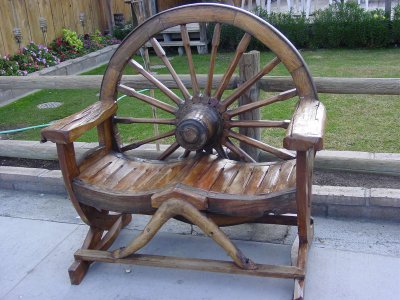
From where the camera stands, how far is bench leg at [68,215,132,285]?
2.50 metres

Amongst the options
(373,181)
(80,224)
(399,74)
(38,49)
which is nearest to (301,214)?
(373,181)

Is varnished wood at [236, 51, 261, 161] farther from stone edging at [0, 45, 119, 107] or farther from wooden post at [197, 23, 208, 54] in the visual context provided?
wooden post at [197, 23, 208, 54]

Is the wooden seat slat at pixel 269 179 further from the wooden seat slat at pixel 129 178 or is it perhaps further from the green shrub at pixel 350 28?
the green shrub at pixel 350 28

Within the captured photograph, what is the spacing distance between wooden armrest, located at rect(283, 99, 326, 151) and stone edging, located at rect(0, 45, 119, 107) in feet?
16.8

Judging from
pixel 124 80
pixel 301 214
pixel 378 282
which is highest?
pixel 124 80

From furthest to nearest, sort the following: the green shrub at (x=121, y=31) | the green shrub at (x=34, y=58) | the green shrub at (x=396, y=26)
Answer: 1. the green shrub at (x=121, y=31)
2. the green shrub at (x=396, y=26)
3. the green shrub at (x=34, y=58)

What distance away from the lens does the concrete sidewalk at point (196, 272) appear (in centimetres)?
236

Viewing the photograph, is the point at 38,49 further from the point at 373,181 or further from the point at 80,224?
the point at 373,181

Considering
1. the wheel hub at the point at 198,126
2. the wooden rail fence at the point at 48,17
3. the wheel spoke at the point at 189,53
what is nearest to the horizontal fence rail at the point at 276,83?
the wheel spoke at the point at 189,53

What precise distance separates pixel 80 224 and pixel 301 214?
155 cm

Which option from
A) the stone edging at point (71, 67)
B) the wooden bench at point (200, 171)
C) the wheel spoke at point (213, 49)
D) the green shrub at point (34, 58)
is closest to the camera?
the wooden bench at point (200, 171)

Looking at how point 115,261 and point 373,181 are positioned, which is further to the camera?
point 373,181

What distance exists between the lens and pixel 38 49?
26.3 ft

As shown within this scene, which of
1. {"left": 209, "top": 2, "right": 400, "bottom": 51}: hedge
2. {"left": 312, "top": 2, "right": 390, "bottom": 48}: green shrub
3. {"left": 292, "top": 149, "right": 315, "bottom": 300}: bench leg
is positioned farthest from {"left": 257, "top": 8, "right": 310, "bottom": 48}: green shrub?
{"left": 292, "top": 149, "right": 315, "bottom": 300}: bench leg
